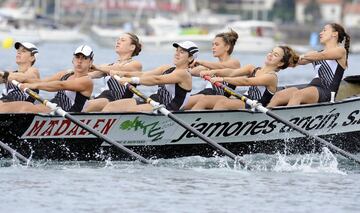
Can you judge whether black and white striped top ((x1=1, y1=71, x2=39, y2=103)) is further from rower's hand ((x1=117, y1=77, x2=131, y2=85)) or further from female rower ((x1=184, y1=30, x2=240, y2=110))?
female rower ((x1=184, y1=30, x2=240, y2=110))

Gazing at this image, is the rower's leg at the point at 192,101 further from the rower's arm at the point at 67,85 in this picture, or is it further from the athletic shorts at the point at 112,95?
the rower's arm at the point at 67,85

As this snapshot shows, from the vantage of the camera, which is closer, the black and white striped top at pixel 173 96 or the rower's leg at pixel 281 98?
the black and white striped top at pixel 173 96

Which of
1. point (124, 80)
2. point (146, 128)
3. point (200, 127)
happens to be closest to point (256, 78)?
point (200, 127)

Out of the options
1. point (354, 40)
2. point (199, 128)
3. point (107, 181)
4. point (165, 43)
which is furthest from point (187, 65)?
point (354, 40)

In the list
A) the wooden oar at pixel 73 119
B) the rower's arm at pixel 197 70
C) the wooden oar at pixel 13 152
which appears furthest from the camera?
the rower's arm at pixel 197 70

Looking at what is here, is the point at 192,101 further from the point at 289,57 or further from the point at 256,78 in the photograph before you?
the point at 289,57

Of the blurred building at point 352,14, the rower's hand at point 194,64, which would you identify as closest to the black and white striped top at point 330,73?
the rower's hand at point 194,64

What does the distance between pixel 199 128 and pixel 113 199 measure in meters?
2.86

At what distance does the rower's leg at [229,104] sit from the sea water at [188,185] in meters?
0.71

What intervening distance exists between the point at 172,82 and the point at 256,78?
115 cm

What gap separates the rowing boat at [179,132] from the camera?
58.5 ft

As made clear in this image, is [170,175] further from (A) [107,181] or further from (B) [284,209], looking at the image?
(B) [284,209]

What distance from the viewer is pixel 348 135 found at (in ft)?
63.7

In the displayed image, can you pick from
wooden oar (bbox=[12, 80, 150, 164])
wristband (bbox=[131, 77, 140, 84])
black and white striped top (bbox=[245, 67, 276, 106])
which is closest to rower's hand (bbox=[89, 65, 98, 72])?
wristband (bbox=[131, 77, 140, 84])
